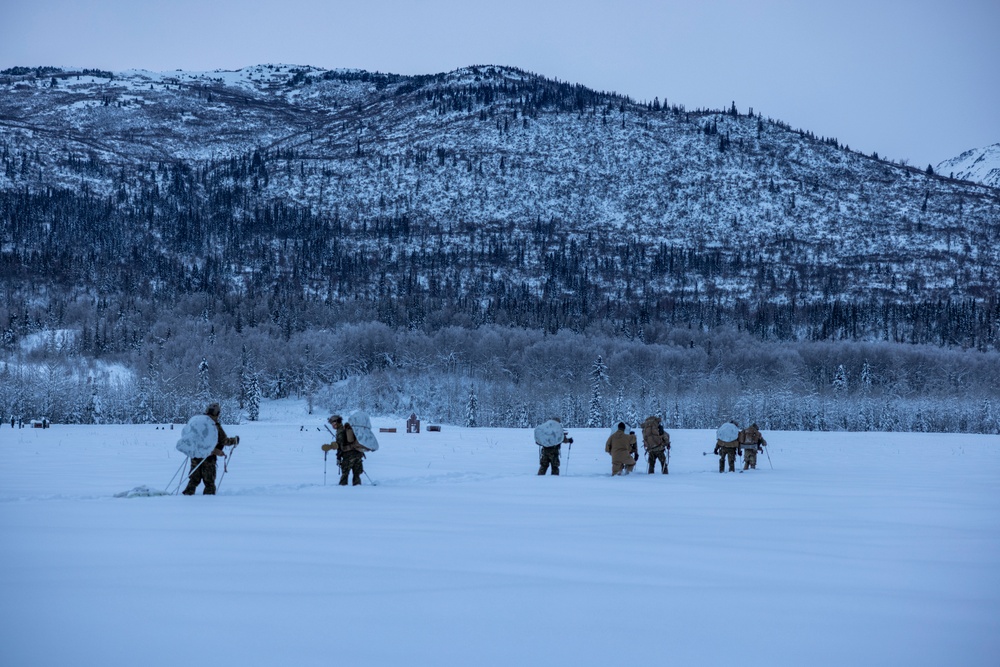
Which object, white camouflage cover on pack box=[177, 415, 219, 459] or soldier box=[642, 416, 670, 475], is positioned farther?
soldier box=[642, 416, 670, 475]

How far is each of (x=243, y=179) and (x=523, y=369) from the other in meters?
124

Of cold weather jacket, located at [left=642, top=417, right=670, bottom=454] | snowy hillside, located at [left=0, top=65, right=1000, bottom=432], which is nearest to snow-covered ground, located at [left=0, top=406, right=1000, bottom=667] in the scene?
cold weather jacket, located at [left=642, top=417, right=670, bottom=454]

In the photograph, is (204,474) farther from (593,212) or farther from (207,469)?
(593,212)

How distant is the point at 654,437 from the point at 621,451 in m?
1.31

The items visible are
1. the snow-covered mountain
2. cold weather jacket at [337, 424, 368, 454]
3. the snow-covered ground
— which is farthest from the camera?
the snow-covered mountain

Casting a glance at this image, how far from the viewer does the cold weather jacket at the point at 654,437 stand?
19.3m

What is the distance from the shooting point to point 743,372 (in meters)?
93.8

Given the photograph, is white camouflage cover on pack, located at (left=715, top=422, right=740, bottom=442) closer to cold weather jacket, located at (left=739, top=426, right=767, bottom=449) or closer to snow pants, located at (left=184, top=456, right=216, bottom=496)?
cold weather jacket, located at (left=739, top=426, right=767, bottom=449)

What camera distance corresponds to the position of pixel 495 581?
17.5 feet

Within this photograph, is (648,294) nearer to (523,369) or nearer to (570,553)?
(523,369)

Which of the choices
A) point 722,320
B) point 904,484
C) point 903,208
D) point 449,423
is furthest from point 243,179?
point 904,484

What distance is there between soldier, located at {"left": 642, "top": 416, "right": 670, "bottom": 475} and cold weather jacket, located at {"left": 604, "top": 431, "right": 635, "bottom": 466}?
0.64 metres

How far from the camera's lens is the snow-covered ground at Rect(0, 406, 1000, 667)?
154 inches

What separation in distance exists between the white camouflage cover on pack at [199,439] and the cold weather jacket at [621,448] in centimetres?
956
